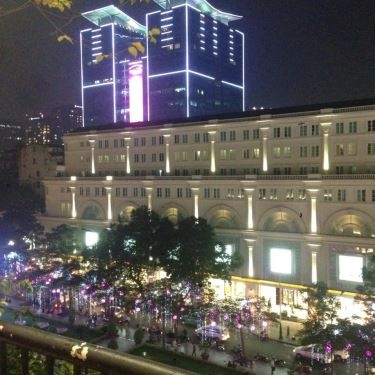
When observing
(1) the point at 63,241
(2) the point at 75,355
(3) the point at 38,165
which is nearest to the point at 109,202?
(1) the point at 63,241

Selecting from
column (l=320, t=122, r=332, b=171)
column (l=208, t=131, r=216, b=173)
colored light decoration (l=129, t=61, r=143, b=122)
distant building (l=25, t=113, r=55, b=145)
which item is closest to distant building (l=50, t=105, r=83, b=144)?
distant building (l=25, t=113, r=55, b=145)

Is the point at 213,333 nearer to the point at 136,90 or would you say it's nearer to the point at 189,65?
the point at 189,65

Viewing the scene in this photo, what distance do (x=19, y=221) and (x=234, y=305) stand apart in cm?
3401

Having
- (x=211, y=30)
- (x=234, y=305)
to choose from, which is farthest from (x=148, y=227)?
(x=211, y=30)

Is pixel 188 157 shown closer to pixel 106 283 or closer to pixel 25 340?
pixel 106 283

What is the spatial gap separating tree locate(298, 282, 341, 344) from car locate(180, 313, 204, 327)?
915 centimetres

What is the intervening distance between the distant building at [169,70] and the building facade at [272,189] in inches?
2391

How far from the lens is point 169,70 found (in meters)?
122

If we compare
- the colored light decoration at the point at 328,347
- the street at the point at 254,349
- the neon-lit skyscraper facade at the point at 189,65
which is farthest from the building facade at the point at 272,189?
the neon-lit skyscraper facade at the point at 189,65

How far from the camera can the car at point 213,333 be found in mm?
36531

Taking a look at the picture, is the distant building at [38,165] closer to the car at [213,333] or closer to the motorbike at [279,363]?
the car at [213,333]

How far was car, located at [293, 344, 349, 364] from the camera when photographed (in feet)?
98.0

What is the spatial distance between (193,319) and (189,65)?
91.8 meters

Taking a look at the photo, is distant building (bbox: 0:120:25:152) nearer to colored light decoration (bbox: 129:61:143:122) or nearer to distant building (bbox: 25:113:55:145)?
distant building (bbox: 25:113:55:145)
